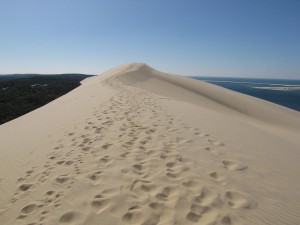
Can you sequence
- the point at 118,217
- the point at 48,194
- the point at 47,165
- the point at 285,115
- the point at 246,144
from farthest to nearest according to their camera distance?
the point at 285,115 < the point at 246,144 < the point at 47,165 < the point at 48,194 < the point at 118,217

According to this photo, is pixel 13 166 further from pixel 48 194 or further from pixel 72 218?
pixel 72 218

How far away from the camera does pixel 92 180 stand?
14.0 feet

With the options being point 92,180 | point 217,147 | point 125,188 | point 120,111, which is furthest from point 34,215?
point 120,111

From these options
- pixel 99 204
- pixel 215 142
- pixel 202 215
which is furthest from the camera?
pixel 215 142

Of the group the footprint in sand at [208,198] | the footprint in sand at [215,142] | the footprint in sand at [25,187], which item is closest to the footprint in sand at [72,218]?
the footprint in sand at [25,187]

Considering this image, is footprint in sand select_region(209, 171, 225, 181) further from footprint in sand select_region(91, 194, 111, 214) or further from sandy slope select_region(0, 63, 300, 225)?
footprint in sand select_region(91, 194, 111, 214)

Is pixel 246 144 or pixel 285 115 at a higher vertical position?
pixel 246 144

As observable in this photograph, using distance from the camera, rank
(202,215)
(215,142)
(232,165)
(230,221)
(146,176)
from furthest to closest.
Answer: (215,142) → (232,165) → (146,176) → (202,215) → (230,221)

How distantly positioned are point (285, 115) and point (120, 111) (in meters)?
18.5

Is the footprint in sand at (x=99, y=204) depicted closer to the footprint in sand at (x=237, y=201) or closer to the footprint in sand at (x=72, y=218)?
the footprint in sand at (x=72, y=218)

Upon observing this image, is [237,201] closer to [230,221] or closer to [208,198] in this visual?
[208,198]

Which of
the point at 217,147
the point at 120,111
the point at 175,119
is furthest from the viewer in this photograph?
the point at 120,111

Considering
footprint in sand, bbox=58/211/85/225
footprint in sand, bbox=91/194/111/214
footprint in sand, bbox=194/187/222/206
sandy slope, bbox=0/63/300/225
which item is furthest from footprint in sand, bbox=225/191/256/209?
footprint in sand, bbox=58/211/85/225

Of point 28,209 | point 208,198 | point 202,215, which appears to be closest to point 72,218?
point 28,209
